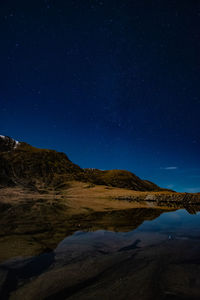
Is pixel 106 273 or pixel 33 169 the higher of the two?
pixel 33 169

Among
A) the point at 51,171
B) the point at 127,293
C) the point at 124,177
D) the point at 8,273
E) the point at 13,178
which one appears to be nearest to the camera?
the point at 127,293

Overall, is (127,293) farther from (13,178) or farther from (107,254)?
(13,178)

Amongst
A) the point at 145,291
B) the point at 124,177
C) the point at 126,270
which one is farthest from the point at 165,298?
the point at 124,177

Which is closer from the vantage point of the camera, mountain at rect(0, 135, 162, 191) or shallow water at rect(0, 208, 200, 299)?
shallow water at rect(0, 208, 200, 299)

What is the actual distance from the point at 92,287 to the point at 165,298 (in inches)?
54.3

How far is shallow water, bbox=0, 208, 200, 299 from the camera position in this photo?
3.01m

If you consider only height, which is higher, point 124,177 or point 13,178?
point 124,177

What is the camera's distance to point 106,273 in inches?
151

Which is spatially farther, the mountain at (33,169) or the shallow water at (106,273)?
the mountain at (33,169)

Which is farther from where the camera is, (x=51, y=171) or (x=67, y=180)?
(x=51, y=171)

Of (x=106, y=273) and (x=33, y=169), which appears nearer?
(x=106, y=273)

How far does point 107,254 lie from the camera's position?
205 inches

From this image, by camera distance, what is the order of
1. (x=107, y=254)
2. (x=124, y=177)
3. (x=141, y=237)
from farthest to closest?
(x=124, y=177), (x=141, y=237), (x=107, y=254)

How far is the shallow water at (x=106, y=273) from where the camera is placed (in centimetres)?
301
